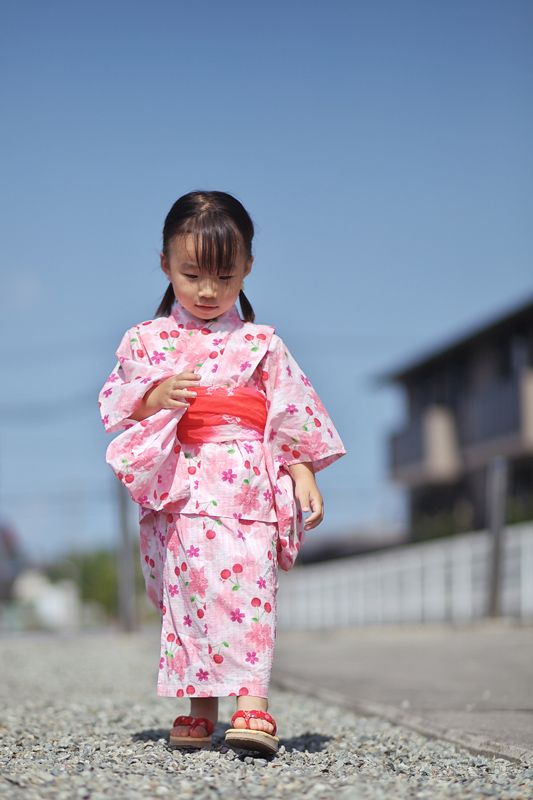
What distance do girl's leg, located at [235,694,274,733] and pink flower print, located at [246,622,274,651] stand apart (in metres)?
0.13

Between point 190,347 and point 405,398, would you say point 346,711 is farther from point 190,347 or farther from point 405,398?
point 405,398

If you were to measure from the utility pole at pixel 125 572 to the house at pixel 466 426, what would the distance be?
645 cm

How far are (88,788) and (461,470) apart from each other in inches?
867

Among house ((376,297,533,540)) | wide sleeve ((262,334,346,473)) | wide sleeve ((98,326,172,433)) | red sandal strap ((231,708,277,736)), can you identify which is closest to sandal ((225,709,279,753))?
red sandal strap ((231,708,277,736))

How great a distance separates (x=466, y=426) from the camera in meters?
23.2

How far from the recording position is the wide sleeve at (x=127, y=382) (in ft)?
10.5

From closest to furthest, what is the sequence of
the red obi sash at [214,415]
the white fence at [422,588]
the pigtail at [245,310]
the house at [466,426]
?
the red obi sash at [214,415] → the pigtail at [245,310] → the white fence at [422,588] → the house at [466,426]

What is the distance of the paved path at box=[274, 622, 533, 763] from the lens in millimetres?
3686

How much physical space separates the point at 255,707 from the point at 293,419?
793 mm

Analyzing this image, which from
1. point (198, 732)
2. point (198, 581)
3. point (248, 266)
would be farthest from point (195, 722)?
point (248, 266)

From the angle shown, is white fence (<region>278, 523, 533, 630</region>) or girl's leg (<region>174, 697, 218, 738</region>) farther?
white fence (<region>278, 523, 533, 630</region>)

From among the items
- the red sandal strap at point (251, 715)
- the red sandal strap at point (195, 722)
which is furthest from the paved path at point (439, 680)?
the red sandal strap at point (195, 722)

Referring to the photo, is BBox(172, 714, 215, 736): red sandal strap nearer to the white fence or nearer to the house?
the white fence

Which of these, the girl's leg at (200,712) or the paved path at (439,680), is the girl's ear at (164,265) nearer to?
the girl's leg at (200,712)
